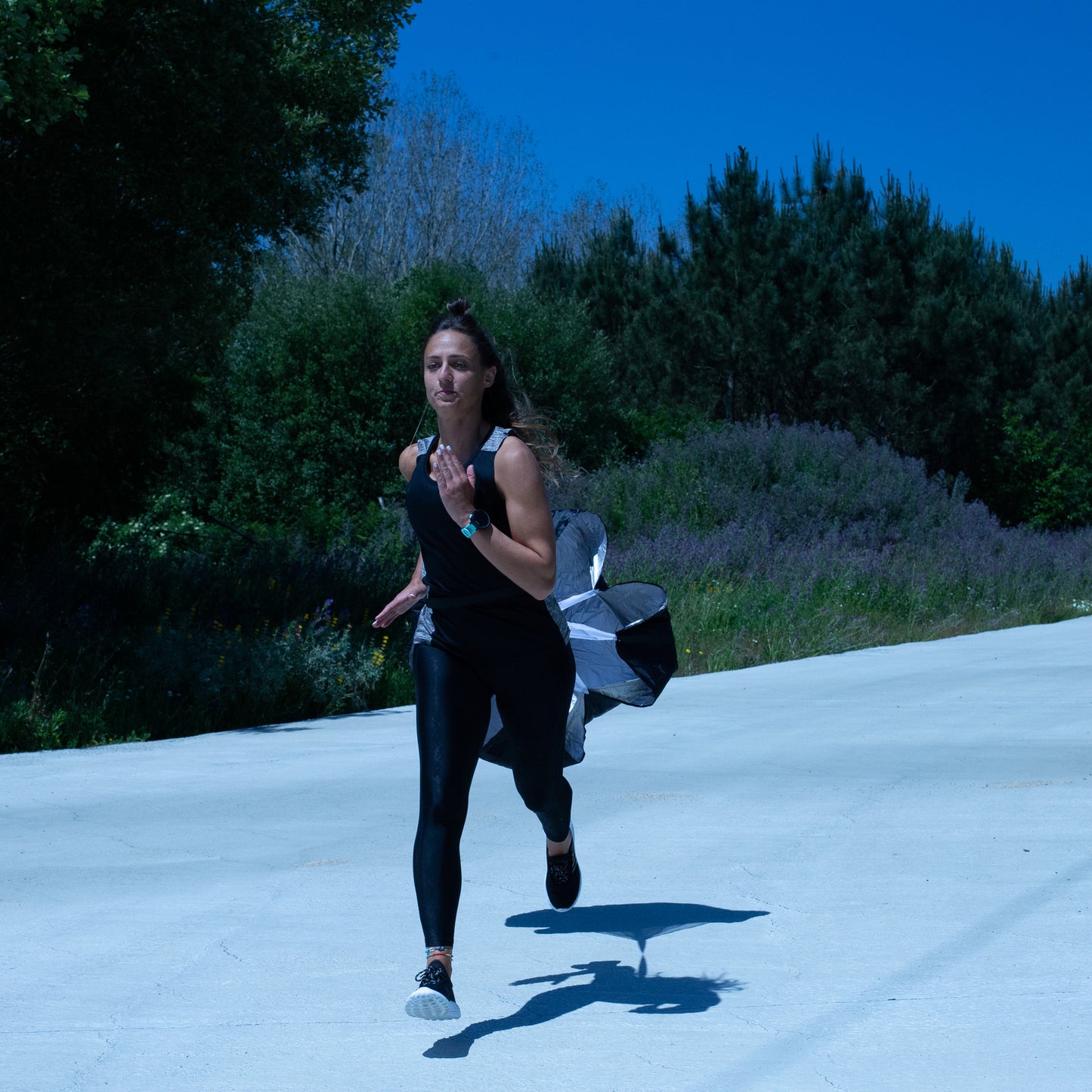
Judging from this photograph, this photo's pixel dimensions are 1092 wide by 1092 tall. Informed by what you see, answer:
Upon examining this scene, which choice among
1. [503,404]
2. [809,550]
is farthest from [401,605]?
[809,550]

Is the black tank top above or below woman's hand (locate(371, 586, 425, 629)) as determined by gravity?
above

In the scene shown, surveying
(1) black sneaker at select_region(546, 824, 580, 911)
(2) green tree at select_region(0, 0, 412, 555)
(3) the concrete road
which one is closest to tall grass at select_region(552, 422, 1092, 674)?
(2) green tree at select_region(0, 0, 412, 555)

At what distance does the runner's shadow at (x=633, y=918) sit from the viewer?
4945mm

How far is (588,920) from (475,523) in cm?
188

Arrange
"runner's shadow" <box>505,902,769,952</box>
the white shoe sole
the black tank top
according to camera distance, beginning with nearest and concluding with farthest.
Result: the white shoe sole → the black tank top → "runner's shadow" <box>505,902,769,952</box>

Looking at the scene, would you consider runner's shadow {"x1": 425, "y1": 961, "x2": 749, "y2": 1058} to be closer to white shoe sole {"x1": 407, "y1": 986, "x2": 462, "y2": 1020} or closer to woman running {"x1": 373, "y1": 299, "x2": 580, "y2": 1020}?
white shoe sole {"x1": 407, "y1": 986, "x2": 462, "y2": 1020}

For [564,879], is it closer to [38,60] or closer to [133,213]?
[38,60]

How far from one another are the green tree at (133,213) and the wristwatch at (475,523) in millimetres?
6831

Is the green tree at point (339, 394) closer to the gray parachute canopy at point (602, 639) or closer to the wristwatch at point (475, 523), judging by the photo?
the gray parachute canopy at point (602, 639)

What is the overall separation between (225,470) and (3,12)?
1638cm

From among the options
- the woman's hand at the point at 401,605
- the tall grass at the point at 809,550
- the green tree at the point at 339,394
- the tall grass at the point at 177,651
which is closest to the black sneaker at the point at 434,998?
the woman's hand at the point at 401,605

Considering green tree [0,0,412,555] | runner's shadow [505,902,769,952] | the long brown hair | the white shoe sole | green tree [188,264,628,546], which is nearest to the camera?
the white shoe sole

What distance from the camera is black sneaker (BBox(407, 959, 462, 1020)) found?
368cm

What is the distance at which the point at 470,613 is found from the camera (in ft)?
13.5
